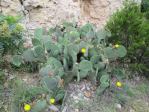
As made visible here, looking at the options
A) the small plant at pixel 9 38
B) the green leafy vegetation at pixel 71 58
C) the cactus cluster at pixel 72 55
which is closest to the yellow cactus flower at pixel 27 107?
the green leafy vegetation at pixel 71 58

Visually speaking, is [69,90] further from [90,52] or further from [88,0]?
[88,0]

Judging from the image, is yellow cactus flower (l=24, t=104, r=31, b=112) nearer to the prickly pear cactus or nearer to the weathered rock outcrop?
the prickly pear cactus

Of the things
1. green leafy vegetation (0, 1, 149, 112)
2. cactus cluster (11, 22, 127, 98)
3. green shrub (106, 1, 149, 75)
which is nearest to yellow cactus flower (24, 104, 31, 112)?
green leafy vegetation (0, 1, 149, 112)

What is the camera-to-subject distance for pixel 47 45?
14.7ft

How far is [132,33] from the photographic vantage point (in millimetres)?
4953

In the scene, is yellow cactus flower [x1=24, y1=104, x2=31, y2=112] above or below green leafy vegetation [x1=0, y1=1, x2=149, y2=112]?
below

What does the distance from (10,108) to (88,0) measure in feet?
8.44

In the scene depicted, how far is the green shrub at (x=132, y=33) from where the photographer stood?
486 centimetres

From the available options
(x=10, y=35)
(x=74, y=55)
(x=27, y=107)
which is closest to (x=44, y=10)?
(x=10, y=35)

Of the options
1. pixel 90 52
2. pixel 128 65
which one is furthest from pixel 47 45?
pixel 128 65

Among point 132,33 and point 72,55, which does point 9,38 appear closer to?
point 72,55

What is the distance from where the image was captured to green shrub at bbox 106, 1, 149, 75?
4.86 meters

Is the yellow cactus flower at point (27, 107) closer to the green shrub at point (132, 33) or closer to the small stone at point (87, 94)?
the small stone at point (87, 94)

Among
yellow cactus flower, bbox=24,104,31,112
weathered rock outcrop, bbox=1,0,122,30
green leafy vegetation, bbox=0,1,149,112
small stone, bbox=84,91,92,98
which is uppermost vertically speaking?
weathered rock outcrop, bbox=1,0,122,30
